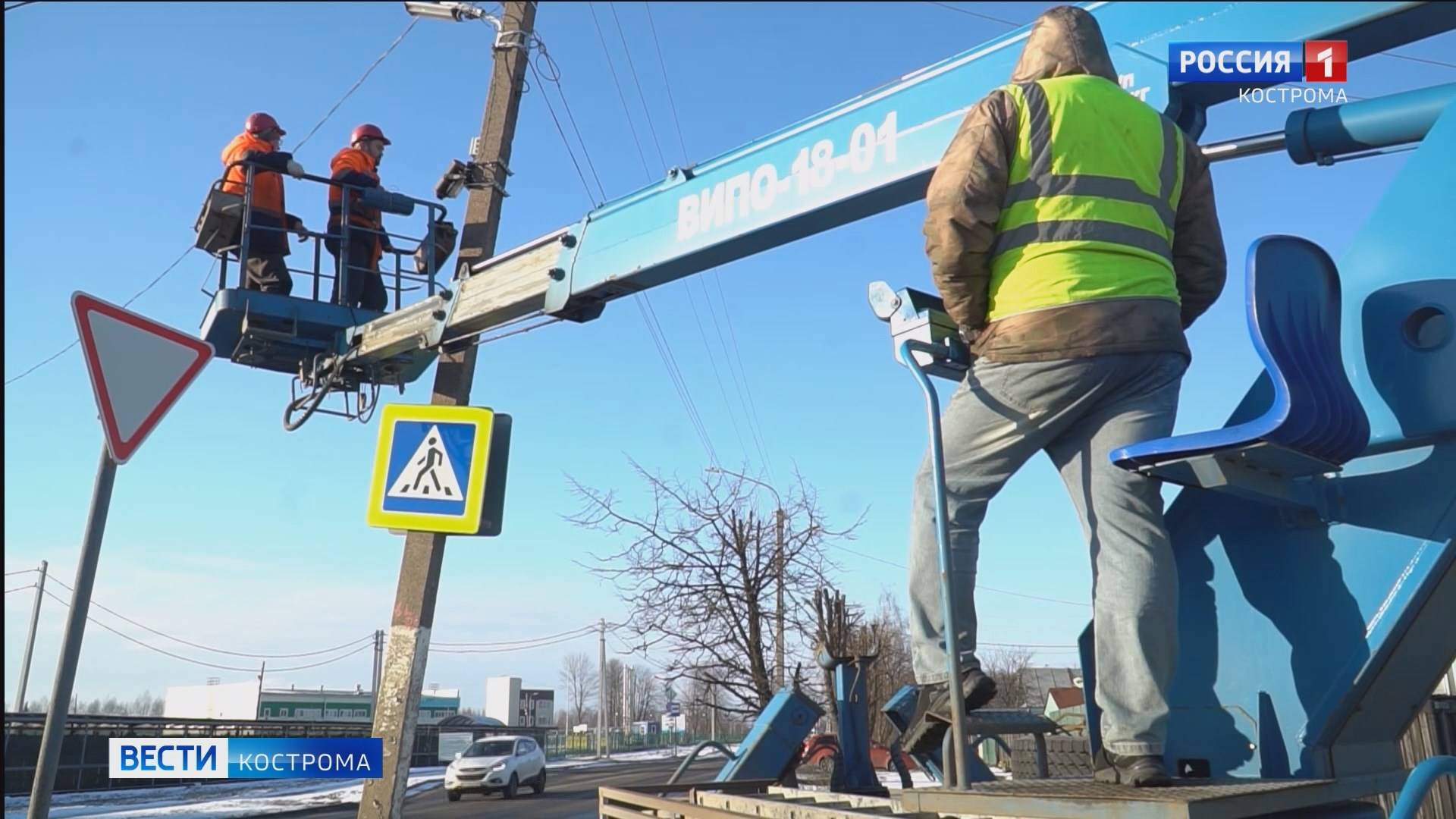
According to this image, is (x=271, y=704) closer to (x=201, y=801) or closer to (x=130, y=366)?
(x=201, y=801)

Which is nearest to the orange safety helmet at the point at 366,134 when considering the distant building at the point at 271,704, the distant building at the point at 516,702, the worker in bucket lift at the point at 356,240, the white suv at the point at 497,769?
the worker in bucket lift at the point at 356,240

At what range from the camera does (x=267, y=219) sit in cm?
892

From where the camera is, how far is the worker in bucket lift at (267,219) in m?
8.73

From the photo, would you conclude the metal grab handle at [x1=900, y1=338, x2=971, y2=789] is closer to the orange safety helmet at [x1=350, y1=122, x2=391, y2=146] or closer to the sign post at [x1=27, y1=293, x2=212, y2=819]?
the sign post at [x1=27, y1=293, x2=212, y2=819]

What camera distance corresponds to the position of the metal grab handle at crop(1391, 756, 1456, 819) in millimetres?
2002

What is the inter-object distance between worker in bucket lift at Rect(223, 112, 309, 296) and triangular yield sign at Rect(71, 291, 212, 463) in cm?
431

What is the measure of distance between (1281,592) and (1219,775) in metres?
0.46

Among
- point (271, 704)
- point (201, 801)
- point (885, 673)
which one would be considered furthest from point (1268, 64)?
point (271, 704)

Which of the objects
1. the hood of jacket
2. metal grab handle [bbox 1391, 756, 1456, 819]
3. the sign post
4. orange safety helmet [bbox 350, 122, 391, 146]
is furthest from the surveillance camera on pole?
metal grab handle [bbox 1391, 756, 1456, 819]

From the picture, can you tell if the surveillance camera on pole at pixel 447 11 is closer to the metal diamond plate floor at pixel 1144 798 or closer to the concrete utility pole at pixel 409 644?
the concrete utility pole at pixel 409 644

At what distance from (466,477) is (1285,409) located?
19.1ft

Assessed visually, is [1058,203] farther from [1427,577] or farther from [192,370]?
[192,370]

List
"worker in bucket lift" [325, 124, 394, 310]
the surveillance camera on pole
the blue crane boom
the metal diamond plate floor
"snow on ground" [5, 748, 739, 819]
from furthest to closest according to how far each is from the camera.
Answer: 1. "snow on ground" [5, 748, 739, 819]
2. the surveillance camera on pole
3. "worker in bucket lift" [325, 124, 394, 310]
4. the blue crane boom
5. the metal diamond plate floor

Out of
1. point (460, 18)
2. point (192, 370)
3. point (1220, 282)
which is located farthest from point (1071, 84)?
point (460, 18)
